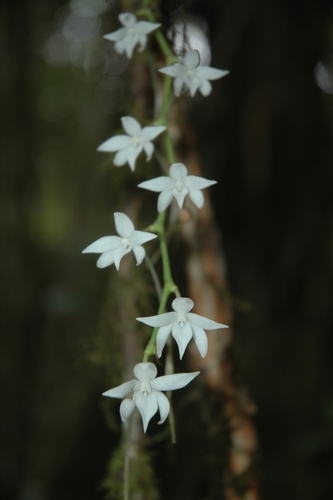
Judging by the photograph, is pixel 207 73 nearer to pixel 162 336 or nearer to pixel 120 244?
pixel 120 244

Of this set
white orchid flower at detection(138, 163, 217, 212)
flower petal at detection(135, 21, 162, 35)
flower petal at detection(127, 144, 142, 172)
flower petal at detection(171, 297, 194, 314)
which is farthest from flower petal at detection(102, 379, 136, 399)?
flower petal at detection(135, 21, 162, 35)

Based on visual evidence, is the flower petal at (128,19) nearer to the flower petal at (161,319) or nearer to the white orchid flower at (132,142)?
the white orchid flower at (132,142)

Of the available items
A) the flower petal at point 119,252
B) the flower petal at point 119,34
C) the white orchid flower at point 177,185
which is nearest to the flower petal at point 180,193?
the white orchid flower at point 177,185

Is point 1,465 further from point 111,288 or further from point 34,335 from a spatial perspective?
point 111,288

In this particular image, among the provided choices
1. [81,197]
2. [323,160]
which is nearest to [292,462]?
[323,160]

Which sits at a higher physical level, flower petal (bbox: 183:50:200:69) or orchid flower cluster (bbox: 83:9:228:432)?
flower petal (bbox: 183:50:200:69)

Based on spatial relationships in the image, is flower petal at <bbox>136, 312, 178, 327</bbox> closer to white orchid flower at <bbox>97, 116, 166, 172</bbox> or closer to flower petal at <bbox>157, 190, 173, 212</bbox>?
flower petal at <bbox>157, 190, 173, 212</bbox>
